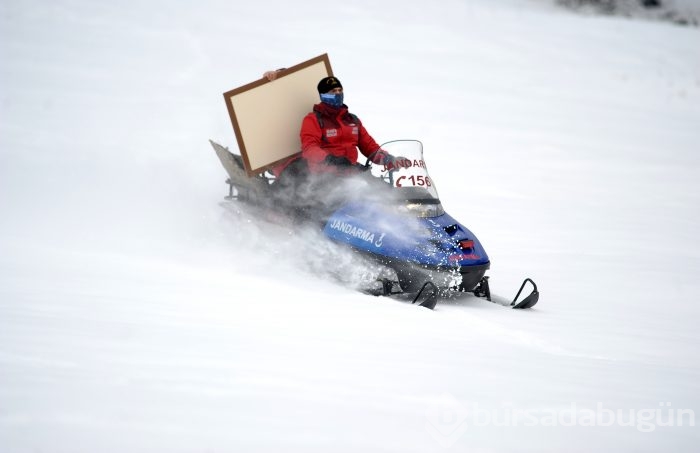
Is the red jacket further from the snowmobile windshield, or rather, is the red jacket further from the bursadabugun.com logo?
the bursadabugun.com logo

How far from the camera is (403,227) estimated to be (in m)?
6.34

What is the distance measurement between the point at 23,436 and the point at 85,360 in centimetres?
79

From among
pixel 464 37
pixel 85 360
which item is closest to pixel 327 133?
pixel 85 360

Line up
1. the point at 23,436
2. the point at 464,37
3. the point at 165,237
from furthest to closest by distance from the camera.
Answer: the point at 464,37
the point at 165,237
the point at 23,436

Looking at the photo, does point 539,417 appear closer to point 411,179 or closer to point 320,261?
point 411,179

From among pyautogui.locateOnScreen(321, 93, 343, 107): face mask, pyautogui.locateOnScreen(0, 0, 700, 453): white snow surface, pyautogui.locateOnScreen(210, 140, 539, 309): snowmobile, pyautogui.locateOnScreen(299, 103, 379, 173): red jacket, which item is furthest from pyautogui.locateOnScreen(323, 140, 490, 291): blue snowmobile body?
pyautogui.locateOnScreen(321, 93, 343, 107): face mask

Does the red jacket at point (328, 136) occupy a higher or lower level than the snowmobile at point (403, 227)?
higher

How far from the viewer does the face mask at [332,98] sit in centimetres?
739

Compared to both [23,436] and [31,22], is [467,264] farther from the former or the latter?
[31,22]

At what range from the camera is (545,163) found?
12867 mm

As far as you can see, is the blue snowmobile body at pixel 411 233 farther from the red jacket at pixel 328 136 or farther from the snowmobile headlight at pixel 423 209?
the red jacket at pixel 328 136

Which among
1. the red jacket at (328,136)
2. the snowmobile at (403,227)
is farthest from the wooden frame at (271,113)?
the snowmobile at (403,227)

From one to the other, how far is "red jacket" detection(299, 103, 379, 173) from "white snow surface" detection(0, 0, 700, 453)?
2.51 feet

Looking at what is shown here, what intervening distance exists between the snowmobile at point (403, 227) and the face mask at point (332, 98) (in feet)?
2.09
